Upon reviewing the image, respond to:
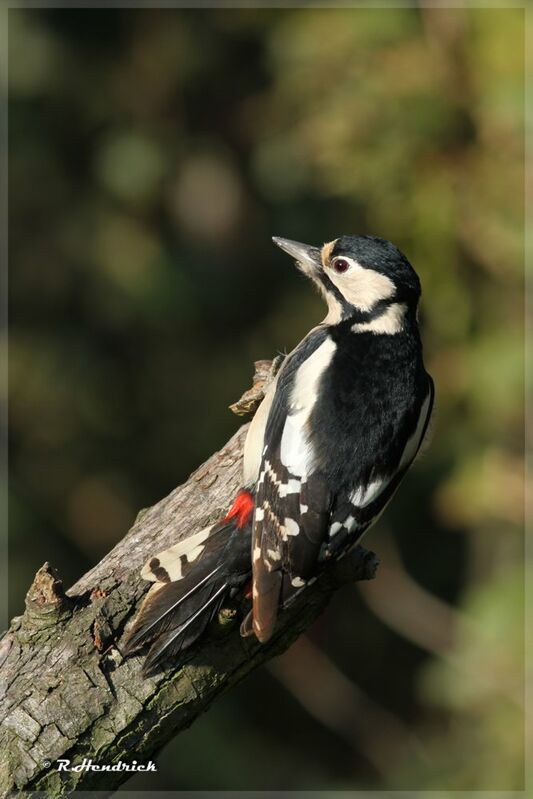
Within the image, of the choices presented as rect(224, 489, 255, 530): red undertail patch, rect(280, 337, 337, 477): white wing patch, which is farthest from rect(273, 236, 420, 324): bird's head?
rect(224, 489, 255, 530): red undertail patch

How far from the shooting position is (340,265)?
11.8ft

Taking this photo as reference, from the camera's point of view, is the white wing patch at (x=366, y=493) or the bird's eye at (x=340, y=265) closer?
the white wing patch at (x=366, y=493)

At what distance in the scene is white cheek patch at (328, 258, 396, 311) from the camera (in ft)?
11.4

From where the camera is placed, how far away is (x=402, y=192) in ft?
17.4

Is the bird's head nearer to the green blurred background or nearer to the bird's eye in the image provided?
the bird's eye

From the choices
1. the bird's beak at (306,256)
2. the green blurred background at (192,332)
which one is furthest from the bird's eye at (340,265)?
the green blurred background at (192,332)

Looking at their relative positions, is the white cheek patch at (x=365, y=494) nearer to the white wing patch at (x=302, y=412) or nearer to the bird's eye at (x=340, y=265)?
the white wing patch at (x=302, y=412)

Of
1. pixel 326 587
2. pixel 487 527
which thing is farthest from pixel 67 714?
pixel 487 527

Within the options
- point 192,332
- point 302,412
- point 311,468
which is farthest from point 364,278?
point 192,332

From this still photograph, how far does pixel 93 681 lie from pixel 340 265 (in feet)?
4.97

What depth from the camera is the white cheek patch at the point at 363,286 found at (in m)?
3.47

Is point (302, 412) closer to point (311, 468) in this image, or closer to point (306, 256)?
point (311, 468)

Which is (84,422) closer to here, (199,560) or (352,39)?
(352,39)

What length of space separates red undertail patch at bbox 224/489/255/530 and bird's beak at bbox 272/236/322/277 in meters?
0.98
